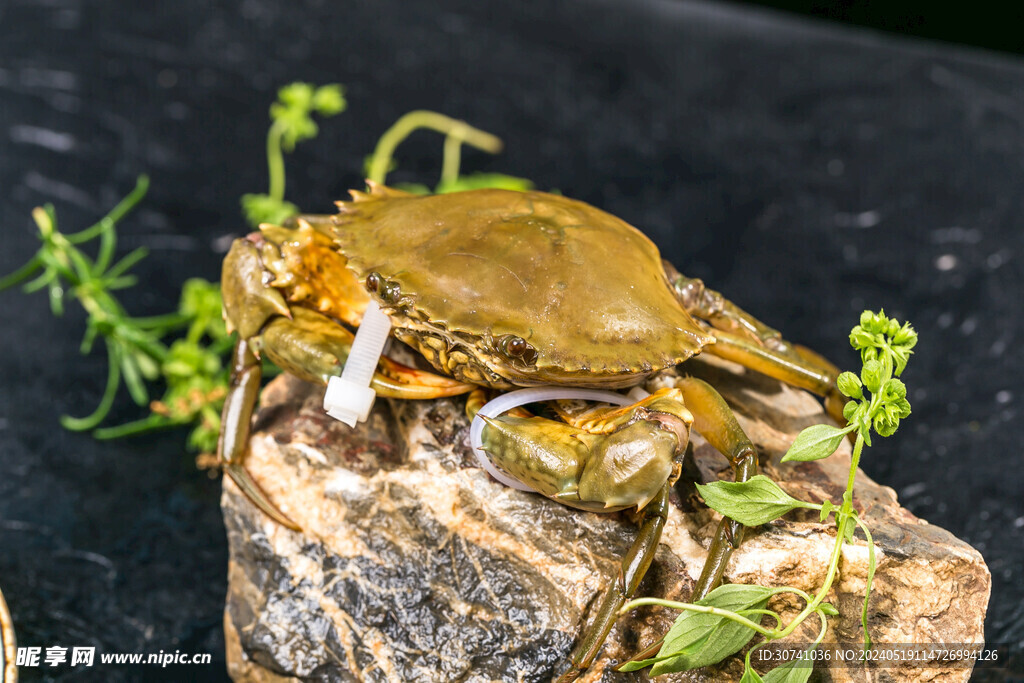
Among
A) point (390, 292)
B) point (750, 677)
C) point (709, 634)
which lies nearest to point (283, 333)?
point (390, 292)

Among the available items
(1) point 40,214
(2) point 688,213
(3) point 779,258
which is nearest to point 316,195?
(1) point 40,214

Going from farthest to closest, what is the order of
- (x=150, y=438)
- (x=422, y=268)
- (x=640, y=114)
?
1. (x=640, y=114)
2. (x=150, y=438)
3. (x=422, y=268)

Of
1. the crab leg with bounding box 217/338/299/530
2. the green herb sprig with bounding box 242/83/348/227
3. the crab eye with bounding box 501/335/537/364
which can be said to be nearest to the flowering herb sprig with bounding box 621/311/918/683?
the crab eye with bounding box 501/335/537/364

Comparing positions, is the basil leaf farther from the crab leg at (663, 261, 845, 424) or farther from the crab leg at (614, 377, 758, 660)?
the crab leg at (663, 261, 845, 424)

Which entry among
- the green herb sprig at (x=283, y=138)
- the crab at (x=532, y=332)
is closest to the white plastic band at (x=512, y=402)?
the crab at (x=532, y=332)

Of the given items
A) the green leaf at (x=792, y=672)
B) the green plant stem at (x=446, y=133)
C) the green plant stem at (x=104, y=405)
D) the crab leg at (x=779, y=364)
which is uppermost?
the crab leg at (x=779, y=364)

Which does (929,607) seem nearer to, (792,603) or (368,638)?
(792,603)

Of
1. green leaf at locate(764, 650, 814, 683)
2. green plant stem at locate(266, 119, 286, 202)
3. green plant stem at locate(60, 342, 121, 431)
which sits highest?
green plant stem at locate(266, 119, 286, 202)

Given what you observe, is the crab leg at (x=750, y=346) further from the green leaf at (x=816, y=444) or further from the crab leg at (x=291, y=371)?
the crab leg at (x=291, y=371)
